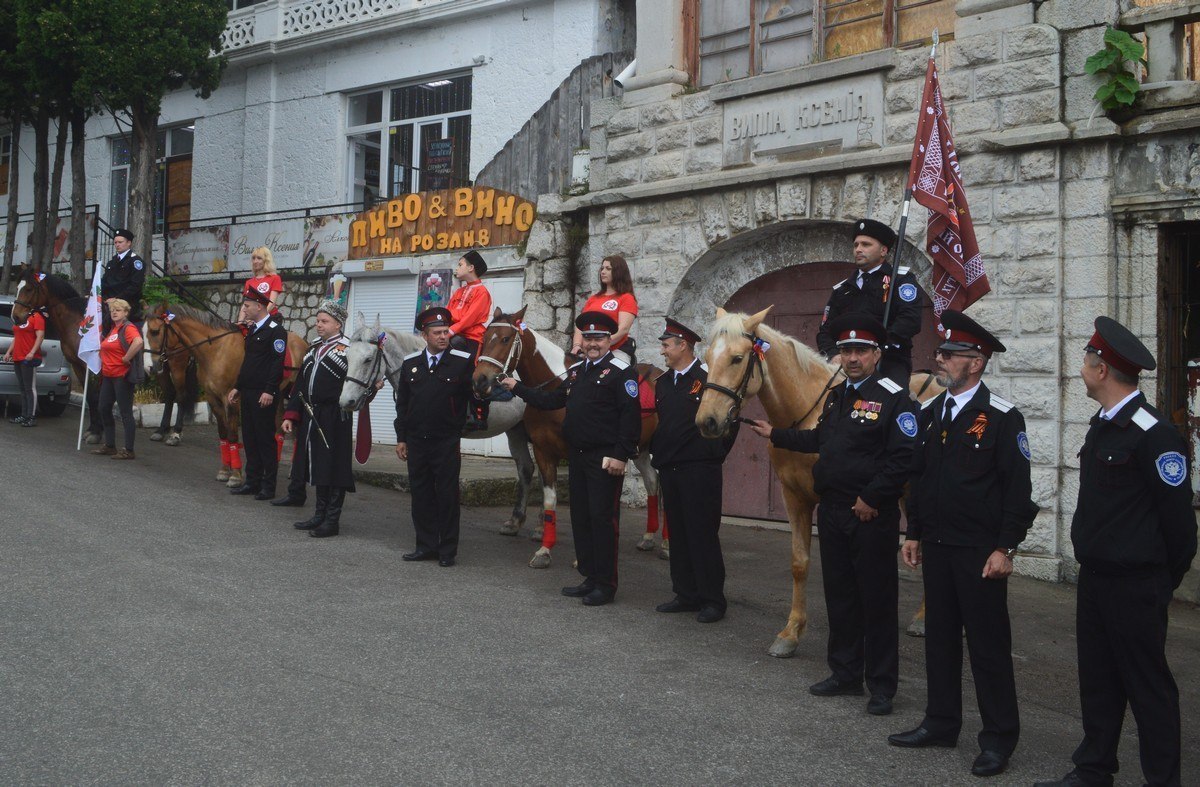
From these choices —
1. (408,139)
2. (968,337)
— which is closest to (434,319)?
(968,337)

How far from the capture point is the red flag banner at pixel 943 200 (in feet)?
28.1

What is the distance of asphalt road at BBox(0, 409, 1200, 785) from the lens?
15.7 feet

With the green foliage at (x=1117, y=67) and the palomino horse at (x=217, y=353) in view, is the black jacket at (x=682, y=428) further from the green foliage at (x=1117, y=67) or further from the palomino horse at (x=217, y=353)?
the palomino horse at (x=217, y=353)

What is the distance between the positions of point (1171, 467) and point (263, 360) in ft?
30.9

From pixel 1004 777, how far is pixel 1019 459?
143 cm

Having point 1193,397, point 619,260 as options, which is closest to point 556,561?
point 619,260

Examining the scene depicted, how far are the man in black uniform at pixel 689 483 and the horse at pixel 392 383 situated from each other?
8.55 ft

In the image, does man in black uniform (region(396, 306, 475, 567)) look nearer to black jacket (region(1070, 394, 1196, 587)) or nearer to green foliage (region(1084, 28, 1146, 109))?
black jacket (region(1070, 394, 1196, 587))

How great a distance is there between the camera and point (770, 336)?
6.93 m

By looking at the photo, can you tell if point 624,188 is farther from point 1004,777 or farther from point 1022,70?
point 1004,777

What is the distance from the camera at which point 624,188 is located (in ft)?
42.6

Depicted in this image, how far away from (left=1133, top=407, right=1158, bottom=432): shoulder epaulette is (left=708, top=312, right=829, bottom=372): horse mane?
2.49m

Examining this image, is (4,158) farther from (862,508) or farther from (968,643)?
(968,643)

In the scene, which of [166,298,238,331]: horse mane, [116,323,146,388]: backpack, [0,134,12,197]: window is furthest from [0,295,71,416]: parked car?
[0,134,12,197]: window
